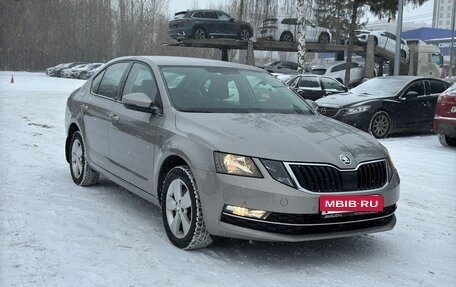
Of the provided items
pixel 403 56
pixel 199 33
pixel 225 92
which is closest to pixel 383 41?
pixel 403 56

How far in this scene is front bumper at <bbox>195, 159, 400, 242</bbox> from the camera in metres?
3.57

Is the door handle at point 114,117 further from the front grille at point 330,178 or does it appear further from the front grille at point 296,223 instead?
the front grille at point 330,178

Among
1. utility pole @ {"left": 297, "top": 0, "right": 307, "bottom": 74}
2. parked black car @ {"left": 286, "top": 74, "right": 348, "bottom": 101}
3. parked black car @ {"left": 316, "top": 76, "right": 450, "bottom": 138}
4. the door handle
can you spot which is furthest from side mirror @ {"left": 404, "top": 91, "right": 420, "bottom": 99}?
utility pole @ {"left": 297, "top": 0, "right": 307, "bottom": 74}

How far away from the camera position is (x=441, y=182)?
6.93m

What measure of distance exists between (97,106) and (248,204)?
8.51ft

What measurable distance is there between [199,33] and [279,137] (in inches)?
876

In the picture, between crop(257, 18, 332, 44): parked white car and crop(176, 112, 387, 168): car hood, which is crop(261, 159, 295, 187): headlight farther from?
crop(257, 18, 332, 44): parked white car

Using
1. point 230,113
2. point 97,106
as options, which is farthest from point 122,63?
point 230,113

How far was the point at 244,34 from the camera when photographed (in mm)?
27625

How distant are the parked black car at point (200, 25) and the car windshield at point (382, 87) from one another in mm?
14184

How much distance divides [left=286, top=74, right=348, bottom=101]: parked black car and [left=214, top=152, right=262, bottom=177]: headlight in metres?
13.2

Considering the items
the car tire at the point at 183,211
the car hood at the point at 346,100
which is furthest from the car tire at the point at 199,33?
the car tire at the point at 183,211

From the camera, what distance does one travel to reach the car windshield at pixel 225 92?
457 cm

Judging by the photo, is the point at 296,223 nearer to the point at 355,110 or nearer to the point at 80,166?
the point at 80,166
